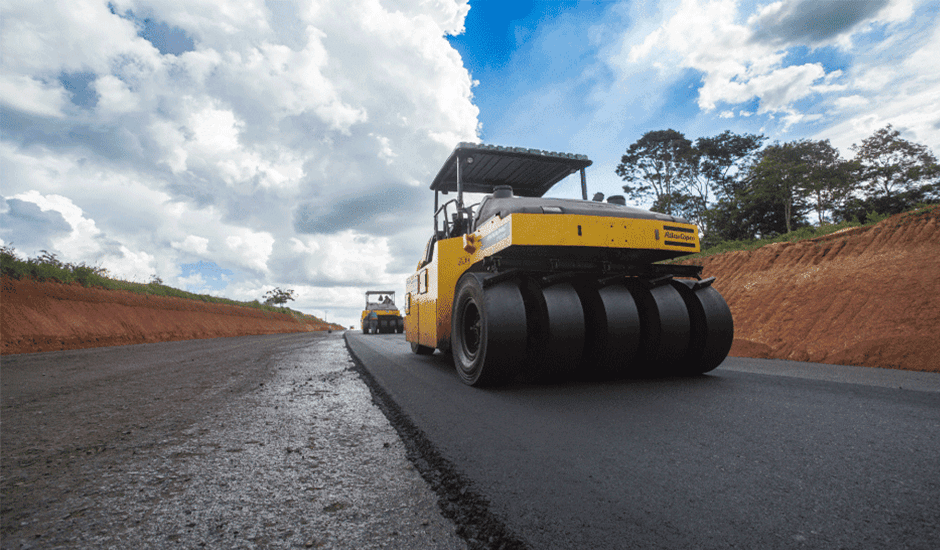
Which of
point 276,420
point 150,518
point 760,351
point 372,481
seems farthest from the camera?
point 760,351

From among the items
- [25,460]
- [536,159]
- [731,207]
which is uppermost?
[731,207]

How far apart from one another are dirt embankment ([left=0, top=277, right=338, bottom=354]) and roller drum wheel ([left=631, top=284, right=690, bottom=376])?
13.8 meters

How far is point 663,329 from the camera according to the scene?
3943 millimetres

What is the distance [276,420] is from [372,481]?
4.37 feet

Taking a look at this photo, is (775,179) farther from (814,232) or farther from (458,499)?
(458,499)

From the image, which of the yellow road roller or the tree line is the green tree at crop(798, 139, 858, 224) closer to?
the tree line

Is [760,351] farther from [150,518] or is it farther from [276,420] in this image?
[150,518]

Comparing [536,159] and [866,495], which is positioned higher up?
[536,159]

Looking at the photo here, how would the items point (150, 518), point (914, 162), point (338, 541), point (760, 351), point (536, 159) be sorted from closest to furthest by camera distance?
point (338, 541) → point (150, 518) → point (536, 159) → point (760, 351) → point (914, 162)

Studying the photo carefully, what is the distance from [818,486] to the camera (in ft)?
5.00

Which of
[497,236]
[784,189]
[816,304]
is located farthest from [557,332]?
[784,189]

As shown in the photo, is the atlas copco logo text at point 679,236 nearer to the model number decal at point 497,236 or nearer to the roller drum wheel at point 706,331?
the roller drum wheel at point 706,331

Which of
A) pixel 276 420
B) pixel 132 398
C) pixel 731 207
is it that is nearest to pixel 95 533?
pixel 276 420

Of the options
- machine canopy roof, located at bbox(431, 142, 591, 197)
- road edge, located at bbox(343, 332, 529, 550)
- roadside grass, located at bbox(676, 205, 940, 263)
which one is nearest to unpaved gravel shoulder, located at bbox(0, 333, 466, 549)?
road edge, located at bbox(343, 332, 529, 550)
